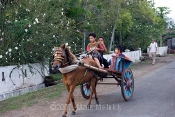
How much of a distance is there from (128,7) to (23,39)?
13.2 m

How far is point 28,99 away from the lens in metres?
10.9

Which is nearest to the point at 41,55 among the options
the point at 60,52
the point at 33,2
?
the point at 33,2

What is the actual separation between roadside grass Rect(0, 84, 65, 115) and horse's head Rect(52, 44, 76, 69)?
8.71ft

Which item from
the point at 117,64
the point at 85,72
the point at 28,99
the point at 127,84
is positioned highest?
the point at 117,64

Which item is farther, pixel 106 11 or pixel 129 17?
pixel 129 17

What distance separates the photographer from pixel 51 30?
46.8 feet

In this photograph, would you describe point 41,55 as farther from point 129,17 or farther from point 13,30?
point 129,17

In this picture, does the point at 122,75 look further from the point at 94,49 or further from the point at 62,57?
the point at 62,57

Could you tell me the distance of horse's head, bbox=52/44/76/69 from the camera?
7805 millimetres

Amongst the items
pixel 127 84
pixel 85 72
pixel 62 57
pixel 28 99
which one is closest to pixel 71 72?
pixel 62 57

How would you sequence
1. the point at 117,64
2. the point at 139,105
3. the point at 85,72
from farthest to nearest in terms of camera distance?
A: the point at 117,64
the point at 139,105
the point at 85,72

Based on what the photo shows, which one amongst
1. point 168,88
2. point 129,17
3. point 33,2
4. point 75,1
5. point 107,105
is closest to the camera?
point 107,105

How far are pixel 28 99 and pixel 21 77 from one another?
203cm

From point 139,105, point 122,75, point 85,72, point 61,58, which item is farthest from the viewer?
point 122,75
